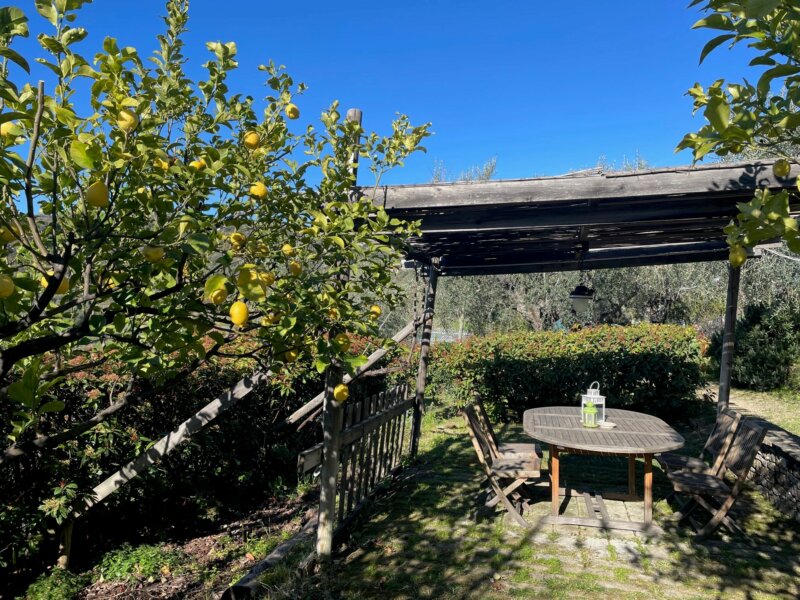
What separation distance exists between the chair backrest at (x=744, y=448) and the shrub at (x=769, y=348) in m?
6.47

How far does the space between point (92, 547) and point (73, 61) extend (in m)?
3.90

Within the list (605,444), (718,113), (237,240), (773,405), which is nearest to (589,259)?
(605,444)

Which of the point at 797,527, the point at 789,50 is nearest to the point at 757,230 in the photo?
the point at 789,50

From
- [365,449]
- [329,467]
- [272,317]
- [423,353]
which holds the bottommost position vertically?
[365,449]

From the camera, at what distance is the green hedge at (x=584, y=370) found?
8.48 meters

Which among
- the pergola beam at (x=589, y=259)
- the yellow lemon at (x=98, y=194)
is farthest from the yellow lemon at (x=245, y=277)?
the pergola beam at (x=589, y=259)

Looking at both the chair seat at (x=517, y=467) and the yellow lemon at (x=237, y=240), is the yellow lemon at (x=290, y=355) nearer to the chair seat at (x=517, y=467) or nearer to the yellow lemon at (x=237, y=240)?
the yellow lemon at (x=237, y=240)

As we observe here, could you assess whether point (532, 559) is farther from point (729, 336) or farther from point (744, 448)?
point (729, 336)

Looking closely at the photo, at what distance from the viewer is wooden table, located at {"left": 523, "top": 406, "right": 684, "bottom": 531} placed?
4.21 m

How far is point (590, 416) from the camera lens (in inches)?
193

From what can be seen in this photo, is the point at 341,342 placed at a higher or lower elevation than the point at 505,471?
higher

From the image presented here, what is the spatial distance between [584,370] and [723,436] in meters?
3.53

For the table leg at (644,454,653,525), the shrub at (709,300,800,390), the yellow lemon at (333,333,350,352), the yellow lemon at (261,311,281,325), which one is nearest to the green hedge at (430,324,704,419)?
the shrub at (709,300,800,390)

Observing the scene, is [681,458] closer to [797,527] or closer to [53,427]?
[797,527]
